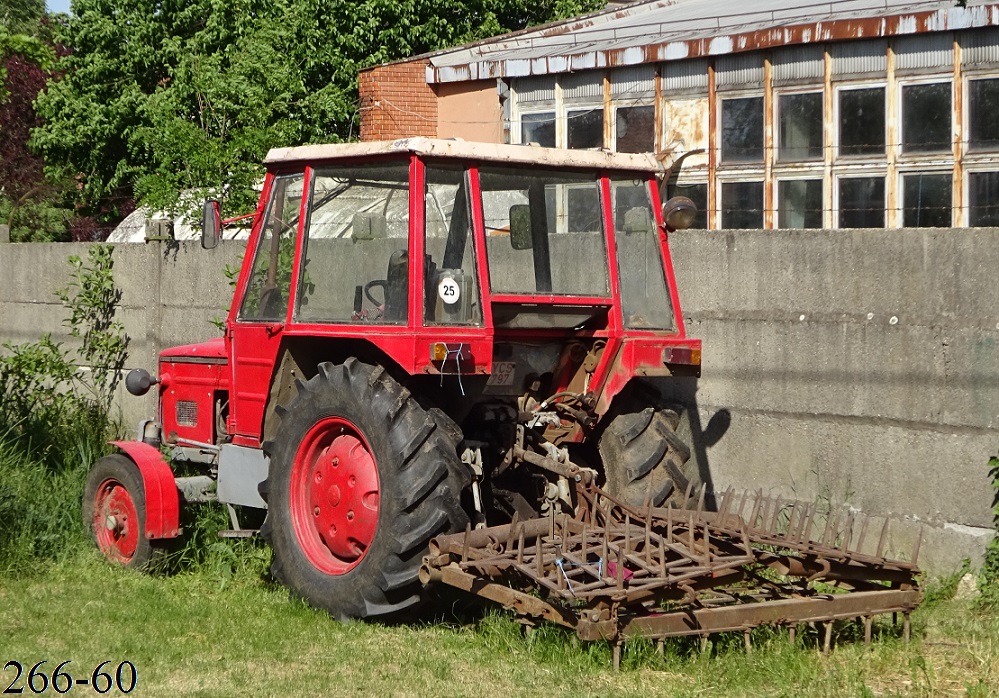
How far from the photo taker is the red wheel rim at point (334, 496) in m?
6.23

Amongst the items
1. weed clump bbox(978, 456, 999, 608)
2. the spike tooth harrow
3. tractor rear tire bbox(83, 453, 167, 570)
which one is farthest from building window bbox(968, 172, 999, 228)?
tractor rear tire bbox(83, 453, 167, 570)

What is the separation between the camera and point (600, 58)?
15.6 meters

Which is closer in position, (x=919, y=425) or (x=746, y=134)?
(x=919, y=425)

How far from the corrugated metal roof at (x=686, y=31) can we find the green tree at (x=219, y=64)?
→ 2592 millimetres

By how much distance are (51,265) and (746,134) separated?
7677 millimetres

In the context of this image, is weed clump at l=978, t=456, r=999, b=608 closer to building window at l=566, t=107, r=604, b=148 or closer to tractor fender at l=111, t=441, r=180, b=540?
tractor fender at l=111, t=441, r=180, b=540

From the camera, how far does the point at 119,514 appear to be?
785 centimetres

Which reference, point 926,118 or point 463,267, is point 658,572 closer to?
point 463,267

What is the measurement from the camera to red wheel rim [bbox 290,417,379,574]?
6227mm

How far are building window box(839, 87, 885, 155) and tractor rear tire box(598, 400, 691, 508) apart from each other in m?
8.30

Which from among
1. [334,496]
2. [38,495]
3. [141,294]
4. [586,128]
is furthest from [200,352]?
[586,128]

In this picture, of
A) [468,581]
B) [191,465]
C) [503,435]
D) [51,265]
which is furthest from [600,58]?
[468,581]

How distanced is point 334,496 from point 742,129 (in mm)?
9747

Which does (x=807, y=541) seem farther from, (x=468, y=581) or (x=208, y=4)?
(x=208, y=4)
